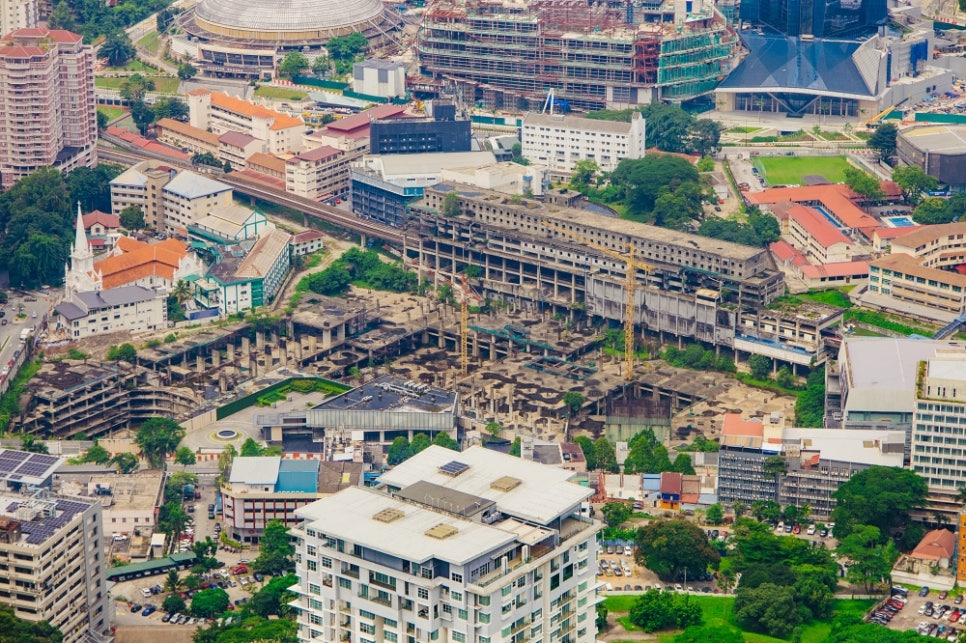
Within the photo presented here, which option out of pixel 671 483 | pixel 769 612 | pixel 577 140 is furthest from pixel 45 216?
pixel 769 612

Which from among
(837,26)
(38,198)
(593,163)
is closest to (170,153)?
(38,198)

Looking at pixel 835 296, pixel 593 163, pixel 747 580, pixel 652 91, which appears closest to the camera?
pixel 747 580

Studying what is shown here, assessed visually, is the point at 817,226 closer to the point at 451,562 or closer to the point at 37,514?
the point at 37,514

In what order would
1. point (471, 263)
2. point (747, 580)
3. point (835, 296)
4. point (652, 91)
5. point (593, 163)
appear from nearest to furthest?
point (747, 580)
point (835, 296)
point (471, 263)
point (593, 163)
point (652, 91)

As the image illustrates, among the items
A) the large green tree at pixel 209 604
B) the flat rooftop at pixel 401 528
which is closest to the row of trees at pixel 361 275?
the large green tree at pixel 209 604

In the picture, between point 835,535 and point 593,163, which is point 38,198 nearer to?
point 593,163

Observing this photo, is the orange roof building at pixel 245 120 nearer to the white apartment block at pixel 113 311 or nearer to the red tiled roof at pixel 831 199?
the white apartment block at pixel 113 311

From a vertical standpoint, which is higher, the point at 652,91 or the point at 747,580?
the point at 652,91
